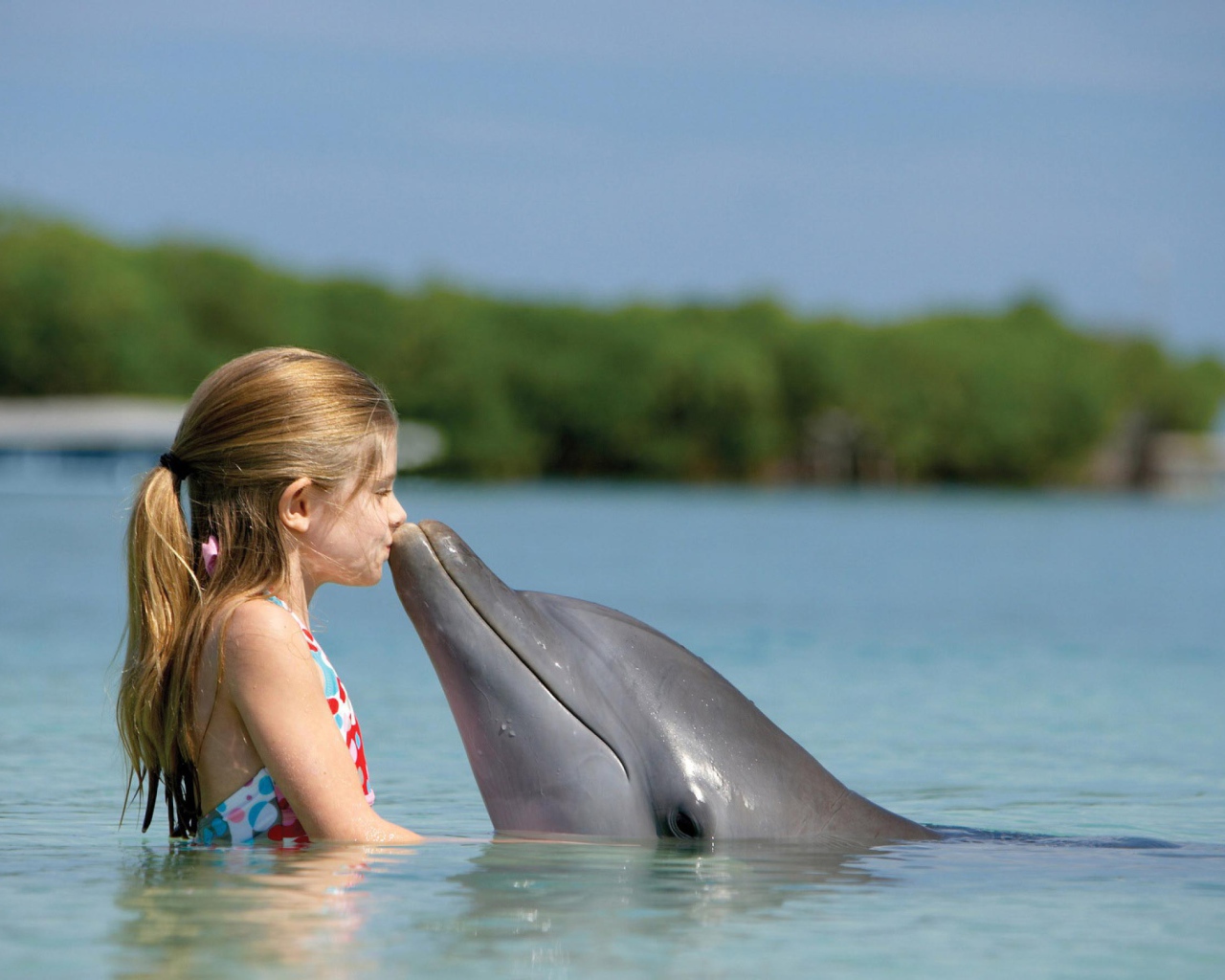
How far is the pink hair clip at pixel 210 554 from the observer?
5.11 metres

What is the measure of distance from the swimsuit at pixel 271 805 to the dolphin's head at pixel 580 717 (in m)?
0.28

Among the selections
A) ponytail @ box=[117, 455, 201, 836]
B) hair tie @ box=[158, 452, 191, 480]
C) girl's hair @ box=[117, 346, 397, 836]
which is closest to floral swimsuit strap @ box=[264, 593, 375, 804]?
girl's hair @ box=[117, 346, 397, 836]

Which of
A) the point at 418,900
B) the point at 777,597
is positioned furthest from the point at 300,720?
the point at 777,597

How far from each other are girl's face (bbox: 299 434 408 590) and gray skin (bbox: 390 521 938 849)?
0.08 m

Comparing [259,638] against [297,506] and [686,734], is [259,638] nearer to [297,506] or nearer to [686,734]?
[297,506]

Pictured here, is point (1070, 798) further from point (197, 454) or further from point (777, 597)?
point (777, 597)

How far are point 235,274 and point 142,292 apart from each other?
935 centimetres

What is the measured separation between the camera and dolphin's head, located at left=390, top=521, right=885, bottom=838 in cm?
515

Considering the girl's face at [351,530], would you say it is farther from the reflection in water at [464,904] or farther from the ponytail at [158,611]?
the reflection in water at [464,904]

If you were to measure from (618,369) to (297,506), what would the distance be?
105345 mm

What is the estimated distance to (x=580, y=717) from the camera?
17.0 ft

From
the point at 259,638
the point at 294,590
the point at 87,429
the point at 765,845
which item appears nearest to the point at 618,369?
the point at 87,429

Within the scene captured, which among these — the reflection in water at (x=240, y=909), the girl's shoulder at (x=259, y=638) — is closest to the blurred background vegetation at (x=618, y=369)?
the reflection in water at (x=240, y=909)

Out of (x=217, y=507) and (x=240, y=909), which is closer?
(x=240, y=909)
